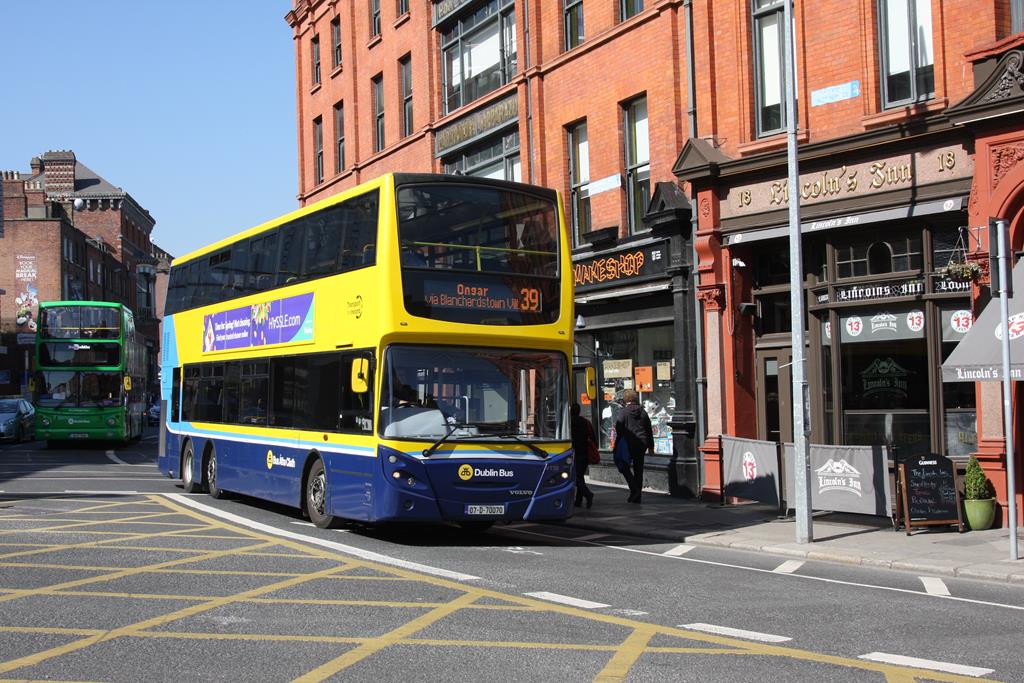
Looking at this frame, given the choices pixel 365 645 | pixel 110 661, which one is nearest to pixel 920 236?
pixel 365 645

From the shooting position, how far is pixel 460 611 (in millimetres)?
9094

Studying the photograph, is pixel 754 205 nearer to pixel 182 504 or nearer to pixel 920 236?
pixel 920 236

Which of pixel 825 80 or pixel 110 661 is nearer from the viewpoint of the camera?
pixel 110 661

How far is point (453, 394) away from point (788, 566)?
13.9 feet

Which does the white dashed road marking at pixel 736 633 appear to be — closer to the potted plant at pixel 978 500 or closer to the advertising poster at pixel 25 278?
the potted plant at pixel 978 500

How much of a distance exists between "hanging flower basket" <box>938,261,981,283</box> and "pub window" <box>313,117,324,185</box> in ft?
87.0


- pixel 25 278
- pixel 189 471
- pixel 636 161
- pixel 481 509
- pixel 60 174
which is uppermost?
pixel 60 174

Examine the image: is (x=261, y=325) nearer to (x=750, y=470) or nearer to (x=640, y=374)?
(x=750, y=470)

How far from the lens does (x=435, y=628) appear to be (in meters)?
8.38

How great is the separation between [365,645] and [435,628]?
29.2 inches

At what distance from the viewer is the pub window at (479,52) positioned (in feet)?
88.3

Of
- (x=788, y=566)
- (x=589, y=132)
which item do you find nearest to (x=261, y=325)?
(x=788, y=566)

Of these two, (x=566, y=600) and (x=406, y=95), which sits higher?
(x=406, y=95)

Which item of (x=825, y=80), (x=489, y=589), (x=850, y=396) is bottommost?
(x=489, y=589)
